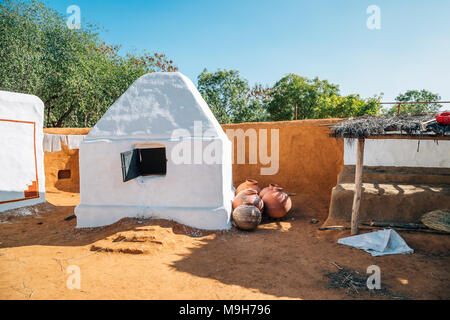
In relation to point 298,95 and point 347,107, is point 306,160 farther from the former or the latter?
point 298,95

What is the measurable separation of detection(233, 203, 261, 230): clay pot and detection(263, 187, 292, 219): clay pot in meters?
0.93

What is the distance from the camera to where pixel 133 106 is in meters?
6.00

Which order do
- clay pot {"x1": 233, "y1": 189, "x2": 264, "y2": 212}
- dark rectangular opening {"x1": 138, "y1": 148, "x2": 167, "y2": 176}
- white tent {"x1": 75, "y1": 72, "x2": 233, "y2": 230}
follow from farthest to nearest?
1. dark rectangular opening {"x1": 138, "y1": 148, "x2": 167, "y2": 176}
2. clay pot {"x1": 233, "y1": 189, "x2": 264, "y2": 212}
3. white tent {"x1": 75, "y1": 72, "x2": 233, "y2": 230}

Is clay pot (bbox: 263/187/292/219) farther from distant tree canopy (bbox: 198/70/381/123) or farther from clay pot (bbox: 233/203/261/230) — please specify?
distant tree canopy (bbox: 198/70/381/123)

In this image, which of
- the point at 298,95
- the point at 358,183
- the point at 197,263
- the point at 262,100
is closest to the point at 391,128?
the point at 358,183

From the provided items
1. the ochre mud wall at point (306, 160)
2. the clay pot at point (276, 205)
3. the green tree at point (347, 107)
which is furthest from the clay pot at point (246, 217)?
the green tree at point (347, 107)

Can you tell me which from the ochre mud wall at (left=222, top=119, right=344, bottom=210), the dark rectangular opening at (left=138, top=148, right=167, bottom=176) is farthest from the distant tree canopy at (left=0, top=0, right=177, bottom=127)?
the ochre mud wall at (left=222, top=119, right=344, bottom=210)

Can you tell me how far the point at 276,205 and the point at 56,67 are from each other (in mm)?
12143

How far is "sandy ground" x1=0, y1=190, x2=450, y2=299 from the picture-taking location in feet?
11.5

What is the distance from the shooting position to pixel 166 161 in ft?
19.4

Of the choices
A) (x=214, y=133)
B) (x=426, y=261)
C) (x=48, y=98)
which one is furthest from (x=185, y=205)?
(x=48, y=98)
